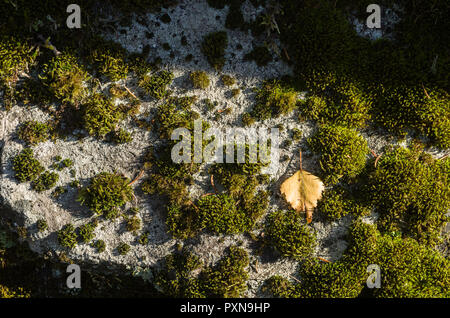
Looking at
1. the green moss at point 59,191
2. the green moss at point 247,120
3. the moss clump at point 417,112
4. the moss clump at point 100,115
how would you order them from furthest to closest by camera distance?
the green moss at point 59,191
the green moss at point 247,120
the moss clump at point 100,115
the moss clump at point 417,112

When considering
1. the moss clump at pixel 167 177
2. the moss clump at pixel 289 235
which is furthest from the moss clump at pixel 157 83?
the moss clump at pixel 289 235

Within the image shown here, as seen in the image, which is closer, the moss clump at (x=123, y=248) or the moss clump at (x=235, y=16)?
the moss clump at (x=235, y=16)

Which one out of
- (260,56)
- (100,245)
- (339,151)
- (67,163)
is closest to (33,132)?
(67,163)

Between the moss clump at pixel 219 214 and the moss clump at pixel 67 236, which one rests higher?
the moss clump at pixel 219 214

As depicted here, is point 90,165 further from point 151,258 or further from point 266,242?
point 266,242

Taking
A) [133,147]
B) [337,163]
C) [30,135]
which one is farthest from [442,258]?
[30,135]

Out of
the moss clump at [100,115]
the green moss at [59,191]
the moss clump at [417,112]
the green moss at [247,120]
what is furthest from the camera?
the green moss at [59,191]

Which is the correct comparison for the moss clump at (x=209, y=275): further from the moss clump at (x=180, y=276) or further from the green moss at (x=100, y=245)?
the green moss at (x=100, y=245)

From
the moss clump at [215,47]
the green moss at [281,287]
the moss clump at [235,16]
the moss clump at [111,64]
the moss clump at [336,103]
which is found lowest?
the green moss at [281,287]
